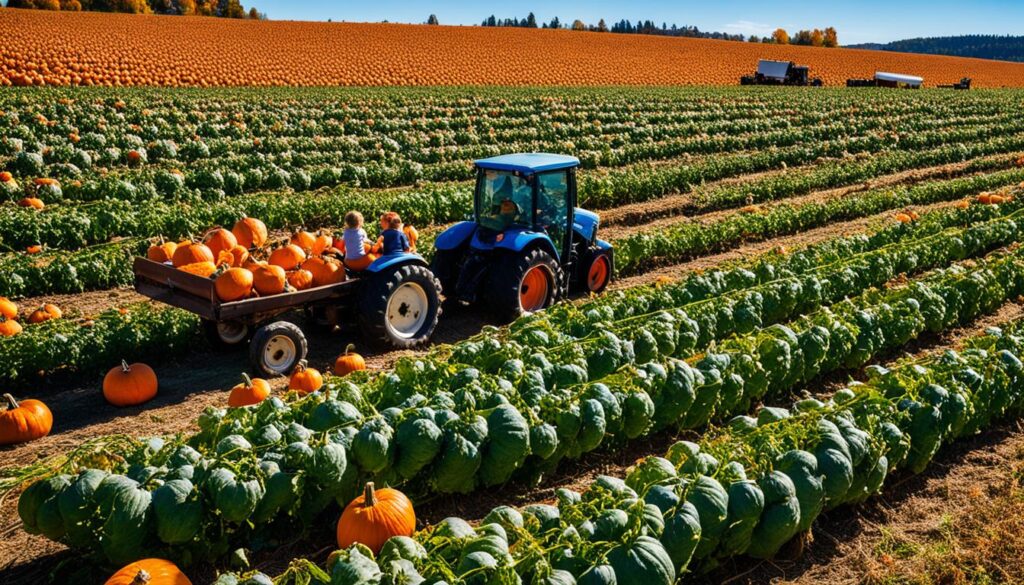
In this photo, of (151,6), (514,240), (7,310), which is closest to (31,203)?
(7,310)

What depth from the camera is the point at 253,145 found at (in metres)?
25.1

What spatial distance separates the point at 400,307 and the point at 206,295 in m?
2.35

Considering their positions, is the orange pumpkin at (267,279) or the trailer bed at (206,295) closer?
the trailer bed at (206,295)

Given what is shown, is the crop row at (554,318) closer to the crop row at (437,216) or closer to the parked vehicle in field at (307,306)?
the parked vehicle in field at (307,306)

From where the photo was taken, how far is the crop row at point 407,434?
17.1ft

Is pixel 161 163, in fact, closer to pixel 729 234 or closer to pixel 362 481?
pixel 729 234

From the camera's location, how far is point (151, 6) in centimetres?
8569

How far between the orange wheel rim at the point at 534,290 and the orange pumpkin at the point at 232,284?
150 inches

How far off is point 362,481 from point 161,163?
1982 cm

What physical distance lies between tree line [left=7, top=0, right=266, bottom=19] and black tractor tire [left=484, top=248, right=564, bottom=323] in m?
78.9

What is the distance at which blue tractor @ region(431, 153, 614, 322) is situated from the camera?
35.0 ft

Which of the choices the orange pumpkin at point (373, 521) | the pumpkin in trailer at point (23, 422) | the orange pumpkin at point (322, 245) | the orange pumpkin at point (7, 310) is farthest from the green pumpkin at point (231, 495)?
the orange pumpkin at point (7, 310)

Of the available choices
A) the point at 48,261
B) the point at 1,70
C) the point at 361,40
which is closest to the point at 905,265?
the point at 48,261

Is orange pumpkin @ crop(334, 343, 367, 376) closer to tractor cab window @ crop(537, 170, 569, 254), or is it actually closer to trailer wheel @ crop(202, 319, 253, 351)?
trailer wheel @ crop(202, 319, 253, 351)
